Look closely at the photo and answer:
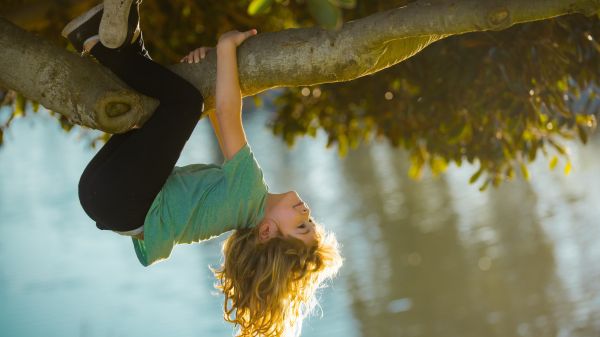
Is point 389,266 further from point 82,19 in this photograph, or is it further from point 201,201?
point 82,19

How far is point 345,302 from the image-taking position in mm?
9578

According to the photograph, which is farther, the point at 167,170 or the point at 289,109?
the point at 289,109

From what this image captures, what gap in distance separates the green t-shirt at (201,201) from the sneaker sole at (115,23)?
0.67m

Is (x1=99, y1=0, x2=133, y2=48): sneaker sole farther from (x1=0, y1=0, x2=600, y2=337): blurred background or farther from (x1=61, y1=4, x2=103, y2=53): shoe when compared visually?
(x1=0, y1=0, x2=600, y2=337): blurred background

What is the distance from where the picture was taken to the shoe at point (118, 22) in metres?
3.59

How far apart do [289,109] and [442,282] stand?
10.8 ft

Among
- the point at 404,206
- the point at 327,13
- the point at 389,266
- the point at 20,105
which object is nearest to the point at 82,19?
the point at 327,13

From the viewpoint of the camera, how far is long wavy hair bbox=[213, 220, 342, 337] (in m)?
4.32

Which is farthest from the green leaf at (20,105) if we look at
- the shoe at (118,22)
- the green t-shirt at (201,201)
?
the shoe at (118,22)

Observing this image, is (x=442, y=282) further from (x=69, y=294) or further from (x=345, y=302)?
(x=69, y=294)

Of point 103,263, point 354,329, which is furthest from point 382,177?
point 354,329

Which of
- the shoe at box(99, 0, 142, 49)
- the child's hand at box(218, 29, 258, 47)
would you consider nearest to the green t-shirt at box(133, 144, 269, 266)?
the child's hand at box(218, 29, 258, 47)

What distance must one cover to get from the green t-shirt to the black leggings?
Answer: 0.09 meters

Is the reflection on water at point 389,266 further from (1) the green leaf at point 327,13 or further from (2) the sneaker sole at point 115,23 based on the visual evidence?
(1) the green leaf at point 327,13
